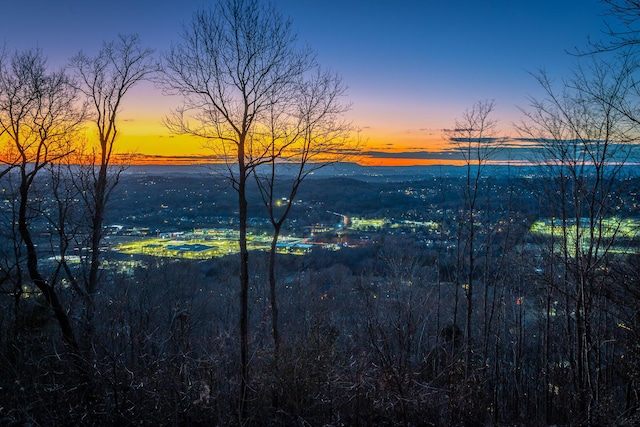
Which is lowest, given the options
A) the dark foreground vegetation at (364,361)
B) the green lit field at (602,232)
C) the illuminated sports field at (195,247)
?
the illuminated sports field at (195,247)

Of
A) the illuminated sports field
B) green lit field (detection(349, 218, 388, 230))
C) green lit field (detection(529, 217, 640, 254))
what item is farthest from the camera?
green lit field (detection(349, 218, 388, 230))

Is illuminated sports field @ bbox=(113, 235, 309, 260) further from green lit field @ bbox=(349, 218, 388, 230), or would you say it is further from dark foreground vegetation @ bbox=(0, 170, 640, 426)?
dark foreground vegetation @ bbox=(0, 170, 640, 426)

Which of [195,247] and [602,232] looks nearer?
[602,232]

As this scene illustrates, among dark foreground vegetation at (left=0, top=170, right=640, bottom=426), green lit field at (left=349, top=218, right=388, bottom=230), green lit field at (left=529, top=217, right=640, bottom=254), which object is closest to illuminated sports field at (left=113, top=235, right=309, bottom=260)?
green lit field at (left=349, top=218, right=388, bottom=230)

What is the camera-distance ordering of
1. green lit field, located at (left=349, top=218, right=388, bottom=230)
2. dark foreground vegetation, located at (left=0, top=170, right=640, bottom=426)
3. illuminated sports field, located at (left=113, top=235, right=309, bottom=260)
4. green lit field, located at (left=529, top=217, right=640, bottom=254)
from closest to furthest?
dark foreground vegetation, located at (left=0, top=170, right=640, bottom=426) → green lit field, located at (left=529, top=217, right=640, bottom=254) → illuminated sports field, located at (left=113, top=235, right=309, bottom=260) → green lit field, located at (left=349, top=218, right=388, bottom=230)

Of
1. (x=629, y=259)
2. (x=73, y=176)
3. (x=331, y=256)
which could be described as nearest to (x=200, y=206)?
(x=331, y=256)

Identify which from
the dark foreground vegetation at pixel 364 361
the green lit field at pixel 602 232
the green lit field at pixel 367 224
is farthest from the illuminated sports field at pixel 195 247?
the green lit field at pixel 602 232

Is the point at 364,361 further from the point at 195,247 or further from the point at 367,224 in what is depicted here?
the point at 367,224

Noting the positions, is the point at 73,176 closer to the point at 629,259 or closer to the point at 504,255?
the point at 504,255

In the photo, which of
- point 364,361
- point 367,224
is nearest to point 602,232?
point 364,361

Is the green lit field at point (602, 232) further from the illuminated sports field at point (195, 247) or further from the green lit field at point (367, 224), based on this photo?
the green lit field at point (367, 224)

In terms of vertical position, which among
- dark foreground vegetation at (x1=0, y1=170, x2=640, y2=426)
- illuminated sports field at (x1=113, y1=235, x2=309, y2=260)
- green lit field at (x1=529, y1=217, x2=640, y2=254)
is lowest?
illuminated sports field at (x1=113, y1=235, x2=309, y2=260)

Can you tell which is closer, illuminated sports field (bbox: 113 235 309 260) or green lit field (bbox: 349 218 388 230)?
illuminated sports field (bbox: 113 235 309 260)
